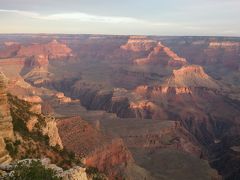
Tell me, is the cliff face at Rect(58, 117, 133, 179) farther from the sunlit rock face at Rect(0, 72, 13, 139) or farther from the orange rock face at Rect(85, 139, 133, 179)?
the sunlit rock face at Rect(0, 72, 13, 139)

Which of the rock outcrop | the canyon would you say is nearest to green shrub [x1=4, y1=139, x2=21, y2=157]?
the canyon

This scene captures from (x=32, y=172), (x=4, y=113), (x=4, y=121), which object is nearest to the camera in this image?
Result: (x=32, y=172)

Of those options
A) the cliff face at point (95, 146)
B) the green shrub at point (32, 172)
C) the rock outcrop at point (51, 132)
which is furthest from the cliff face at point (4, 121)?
the cliff face at point (95, 146)

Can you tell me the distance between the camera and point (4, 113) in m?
37.2

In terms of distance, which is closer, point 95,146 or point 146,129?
point 95,146

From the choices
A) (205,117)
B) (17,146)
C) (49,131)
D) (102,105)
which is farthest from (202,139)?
(17,146)

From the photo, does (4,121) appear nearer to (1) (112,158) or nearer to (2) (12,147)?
(2) (12,147)

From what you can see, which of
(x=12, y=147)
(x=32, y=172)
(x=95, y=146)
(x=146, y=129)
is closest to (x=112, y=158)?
(x=95, y=146)

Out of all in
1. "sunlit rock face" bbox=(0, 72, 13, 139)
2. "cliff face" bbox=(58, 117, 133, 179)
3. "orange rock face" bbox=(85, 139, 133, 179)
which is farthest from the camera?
"orange rock face" bbox=(85, 139, 133, 179)

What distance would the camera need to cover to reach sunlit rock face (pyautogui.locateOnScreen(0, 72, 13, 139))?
36.2 meters

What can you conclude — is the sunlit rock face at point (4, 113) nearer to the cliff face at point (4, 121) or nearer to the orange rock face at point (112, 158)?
the cliff face at point (4, 121)

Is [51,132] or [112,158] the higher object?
[51,132]

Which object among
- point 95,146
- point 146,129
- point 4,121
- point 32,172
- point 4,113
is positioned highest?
point 32,172

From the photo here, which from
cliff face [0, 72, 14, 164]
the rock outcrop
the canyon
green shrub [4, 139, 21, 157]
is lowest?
the canyon
